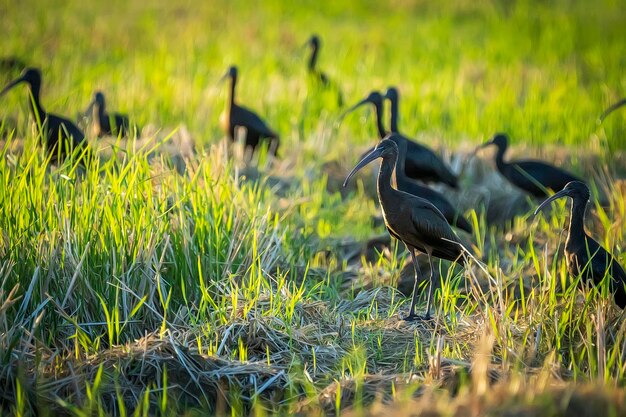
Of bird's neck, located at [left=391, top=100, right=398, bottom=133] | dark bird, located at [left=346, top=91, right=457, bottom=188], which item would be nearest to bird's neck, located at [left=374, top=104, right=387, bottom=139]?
bird's neck, located at [left=391, top=100, right=398, bottom=133]

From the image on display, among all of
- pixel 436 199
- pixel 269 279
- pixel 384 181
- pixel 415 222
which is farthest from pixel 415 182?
pixel 269 279

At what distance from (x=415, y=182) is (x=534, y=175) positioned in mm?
1341

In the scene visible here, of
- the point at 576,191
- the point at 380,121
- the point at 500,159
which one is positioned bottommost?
the point at 500,159

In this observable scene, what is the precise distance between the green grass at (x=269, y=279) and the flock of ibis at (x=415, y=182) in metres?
0.20

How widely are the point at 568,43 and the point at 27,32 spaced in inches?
368

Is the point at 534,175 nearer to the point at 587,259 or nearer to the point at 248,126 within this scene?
the point at 587,259

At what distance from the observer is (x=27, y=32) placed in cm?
1634

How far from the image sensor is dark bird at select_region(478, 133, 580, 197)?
28.7 feet

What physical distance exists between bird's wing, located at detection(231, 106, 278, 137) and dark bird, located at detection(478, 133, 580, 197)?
2602 mm

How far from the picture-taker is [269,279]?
6.22 metres

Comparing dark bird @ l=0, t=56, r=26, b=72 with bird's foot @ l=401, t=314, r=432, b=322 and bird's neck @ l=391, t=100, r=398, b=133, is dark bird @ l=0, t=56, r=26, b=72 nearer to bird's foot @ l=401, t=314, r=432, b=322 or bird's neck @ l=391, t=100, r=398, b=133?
bird's neck @ l=391, t=100, r=398, b=133

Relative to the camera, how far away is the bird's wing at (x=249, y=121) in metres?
10.5

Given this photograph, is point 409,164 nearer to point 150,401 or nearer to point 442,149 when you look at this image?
point 442,149

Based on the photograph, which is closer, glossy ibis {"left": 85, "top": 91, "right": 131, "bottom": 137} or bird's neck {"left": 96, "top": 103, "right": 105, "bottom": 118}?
glossy ibis {"left": 85, "top": 91, "right": 131, "bottom": 137}
